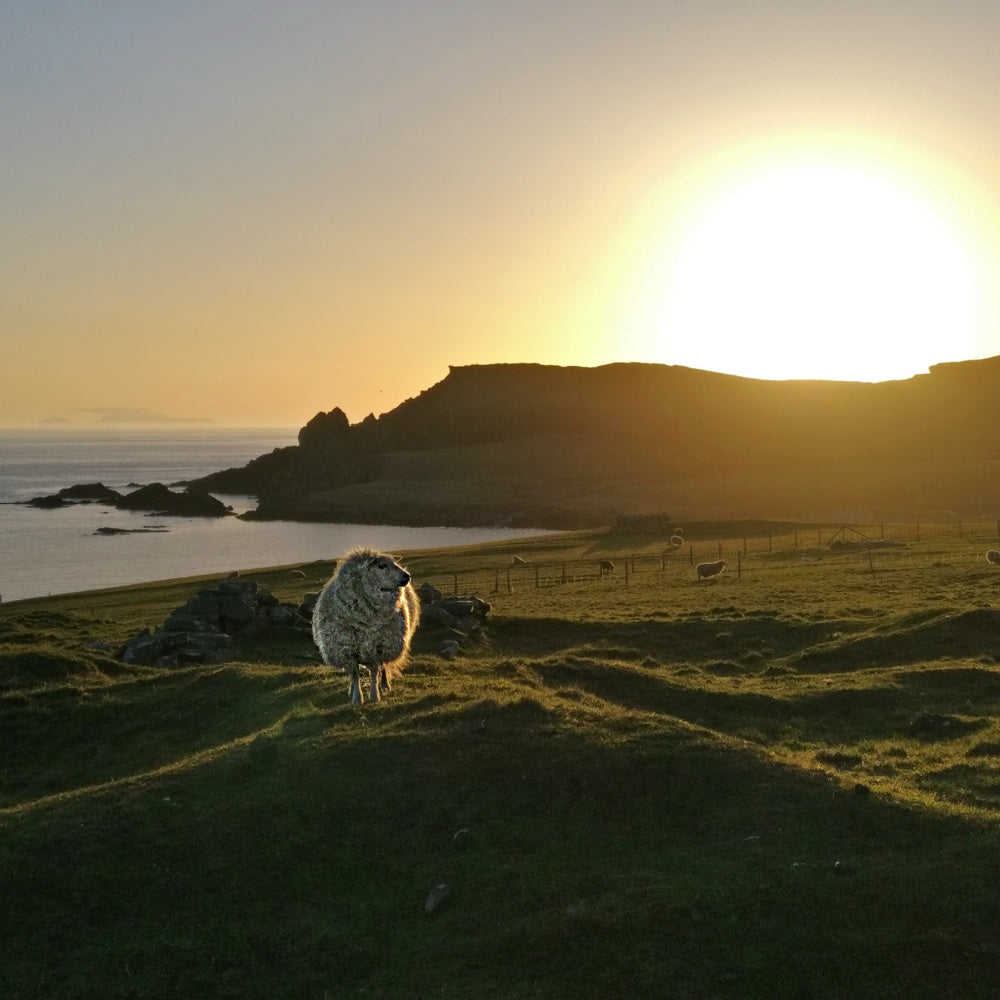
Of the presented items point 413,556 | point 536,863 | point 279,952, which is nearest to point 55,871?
point 279,952

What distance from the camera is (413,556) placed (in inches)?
2854

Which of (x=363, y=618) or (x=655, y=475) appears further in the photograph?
(x=655, y=475)

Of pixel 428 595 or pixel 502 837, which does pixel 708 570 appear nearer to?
pixel 428 595

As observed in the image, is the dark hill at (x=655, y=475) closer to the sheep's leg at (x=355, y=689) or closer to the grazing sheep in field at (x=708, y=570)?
the grazing sheep in field at (x=708, y=570)

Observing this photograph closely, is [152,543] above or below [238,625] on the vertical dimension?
below

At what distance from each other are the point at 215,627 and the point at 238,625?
0.82m

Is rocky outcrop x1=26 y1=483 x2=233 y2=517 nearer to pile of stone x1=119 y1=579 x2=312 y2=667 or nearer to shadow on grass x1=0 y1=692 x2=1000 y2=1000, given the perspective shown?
pile of stone x1=119 y1=579 x2=312 y2=667

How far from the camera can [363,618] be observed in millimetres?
18312

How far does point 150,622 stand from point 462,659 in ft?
70.5

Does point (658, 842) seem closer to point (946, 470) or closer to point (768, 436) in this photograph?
point (946, 470)

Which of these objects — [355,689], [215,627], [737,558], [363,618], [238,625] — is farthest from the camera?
[737,558]

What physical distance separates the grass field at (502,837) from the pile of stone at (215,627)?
4.34m

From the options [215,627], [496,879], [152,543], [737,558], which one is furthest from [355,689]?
[152,543]

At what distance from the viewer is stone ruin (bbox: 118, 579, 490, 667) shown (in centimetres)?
2703
